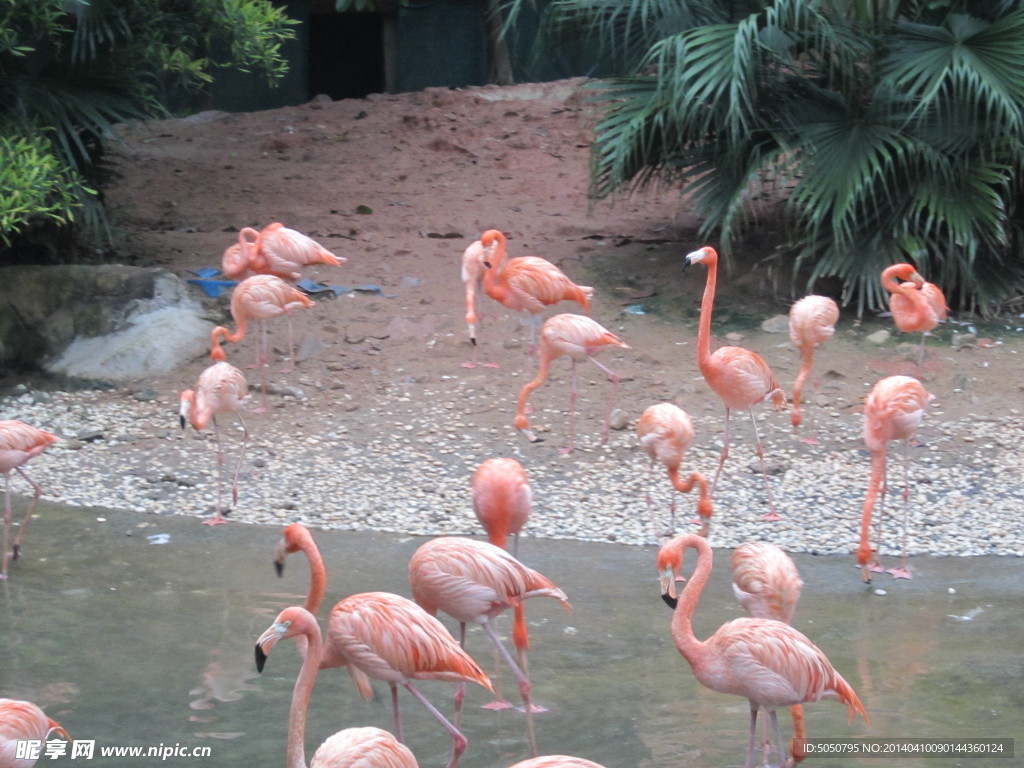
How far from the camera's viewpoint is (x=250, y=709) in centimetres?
409

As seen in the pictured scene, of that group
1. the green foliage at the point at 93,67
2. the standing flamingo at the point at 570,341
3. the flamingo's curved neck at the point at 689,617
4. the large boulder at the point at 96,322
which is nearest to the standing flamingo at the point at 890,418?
the flamingo's curved neck at the point at 689,617

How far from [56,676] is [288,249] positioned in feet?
13.6

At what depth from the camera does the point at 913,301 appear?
22.4 feet

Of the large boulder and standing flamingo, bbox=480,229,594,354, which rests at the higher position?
standing flamingo, bbox=480,229,594,354

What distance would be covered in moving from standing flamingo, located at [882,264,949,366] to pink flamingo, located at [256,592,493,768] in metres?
4.14

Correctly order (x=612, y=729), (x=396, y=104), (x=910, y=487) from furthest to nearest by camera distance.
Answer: (x=396, y=104) → (x=910, y=487) → (x=612, y=729)

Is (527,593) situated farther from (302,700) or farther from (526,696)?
(302,700)

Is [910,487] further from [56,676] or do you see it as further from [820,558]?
[56,676]

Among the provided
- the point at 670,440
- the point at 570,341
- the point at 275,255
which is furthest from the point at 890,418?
the point at 275,255

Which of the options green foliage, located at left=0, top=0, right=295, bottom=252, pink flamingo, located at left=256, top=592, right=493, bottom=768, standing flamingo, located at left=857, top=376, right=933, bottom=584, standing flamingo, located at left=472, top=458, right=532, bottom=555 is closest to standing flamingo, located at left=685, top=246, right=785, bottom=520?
standing flamingo, located at left=857, top=376, right=933, bottom=584

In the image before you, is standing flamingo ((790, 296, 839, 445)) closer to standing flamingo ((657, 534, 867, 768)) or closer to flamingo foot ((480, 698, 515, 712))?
flamingo foot ((480, 698, 515, 712))

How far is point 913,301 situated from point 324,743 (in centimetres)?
488

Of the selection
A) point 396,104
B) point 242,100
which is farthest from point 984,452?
point 242,100

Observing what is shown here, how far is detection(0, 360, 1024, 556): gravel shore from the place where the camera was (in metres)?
5.89
